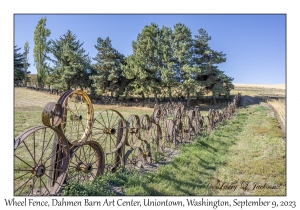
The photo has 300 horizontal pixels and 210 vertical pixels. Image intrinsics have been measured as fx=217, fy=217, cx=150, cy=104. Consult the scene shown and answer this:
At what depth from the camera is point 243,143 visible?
9406 millimetres

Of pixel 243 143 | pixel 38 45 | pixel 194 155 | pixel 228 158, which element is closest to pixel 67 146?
pixel 194 155

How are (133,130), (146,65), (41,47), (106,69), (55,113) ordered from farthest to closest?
(41,47), (106,69), (146,65), (133,130), (55,113)

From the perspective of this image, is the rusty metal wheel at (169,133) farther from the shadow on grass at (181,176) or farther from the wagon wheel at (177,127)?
the shadow on grass at (181,176)

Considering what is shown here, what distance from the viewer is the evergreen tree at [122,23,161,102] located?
26.9 m

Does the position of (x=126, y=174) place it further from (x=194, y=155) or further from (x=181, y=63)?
(x=181, y=63)

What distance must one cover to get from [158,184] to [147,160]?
1458mm

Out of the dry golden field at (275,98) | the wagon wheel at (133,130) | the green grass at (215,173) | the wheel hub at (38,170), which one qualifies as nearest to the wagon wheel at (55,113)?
the wheel hub at (38,170)

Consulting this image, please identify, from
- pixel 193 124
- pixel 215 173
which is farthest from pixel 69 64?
pixel 215 173

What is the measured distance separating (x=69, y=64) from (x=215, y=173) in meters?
28.2

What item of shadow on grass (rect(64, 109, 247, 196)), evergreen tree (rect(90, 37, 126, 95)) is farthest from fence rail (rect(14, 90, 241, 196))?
evergreen tree (rect(90, 37, 126, 95))

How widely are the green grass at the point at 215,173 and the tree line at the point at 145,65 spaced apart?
59.8ft

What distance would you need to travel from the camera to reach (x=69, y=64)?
98.4 feet

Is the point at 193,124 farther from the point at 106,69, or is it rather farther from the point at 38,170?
the point at 106,69

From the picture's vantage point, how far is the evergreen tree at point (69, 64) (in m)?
28.9
